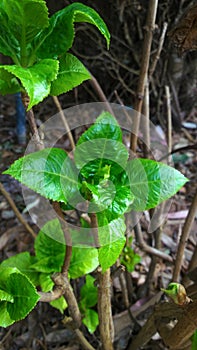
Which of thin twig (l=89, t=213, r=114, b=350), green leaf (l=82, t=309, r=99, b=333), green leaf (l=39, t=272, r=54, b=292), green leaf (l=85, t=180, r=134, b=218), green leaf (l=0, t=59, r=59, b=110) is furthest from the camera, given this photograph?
green leaf (l=82, t=309, r=99, b=333)

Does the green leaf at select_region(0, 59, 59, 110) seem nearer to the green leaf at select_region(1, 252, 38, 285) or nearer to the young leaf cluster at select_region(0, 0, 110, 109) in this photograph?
the young leaf cluster at select_region(0, 0, 110, 109)

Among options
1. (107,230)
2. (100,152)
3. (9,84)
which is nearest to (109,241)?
(107,230)

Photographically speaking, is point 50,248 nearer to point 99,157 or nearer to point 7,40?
point 99,157

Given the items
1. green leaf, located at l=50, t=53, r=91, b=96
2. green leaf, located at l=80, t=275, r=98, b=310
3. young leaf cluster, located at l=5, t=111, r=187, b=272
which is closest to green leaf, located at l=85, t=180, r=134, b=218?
young leaf cluster, located at l=5, t=111, r=187, b=272

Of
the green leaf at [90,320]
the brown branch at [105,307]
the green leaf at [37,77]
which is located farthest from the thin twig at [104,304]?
the green leaf at [37,77]

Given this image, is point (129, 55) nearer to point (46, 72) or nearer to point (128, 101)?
point (128, 101)

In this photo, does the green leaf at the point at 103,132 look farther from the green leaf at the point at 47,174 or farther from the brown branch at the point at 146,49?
the brown branch at the point at 146,49

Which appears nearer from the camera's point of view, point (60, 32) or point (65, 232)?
point (60, 32)

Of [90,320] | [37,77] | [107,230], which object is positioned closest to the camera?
[37,77]
